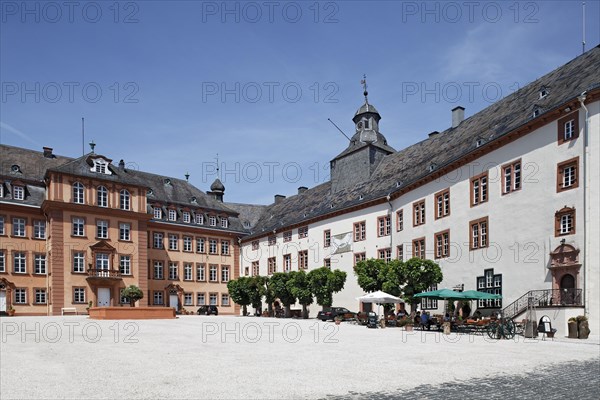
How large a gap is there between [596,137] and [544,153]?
2.95m

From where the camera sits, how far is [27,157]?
169ft

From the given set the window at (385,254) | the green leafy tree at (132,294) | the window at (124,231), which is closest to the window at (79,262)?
the window at (124,231)

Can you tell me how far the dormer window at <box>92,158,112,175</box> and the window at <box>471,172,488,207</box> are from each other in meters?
32.6

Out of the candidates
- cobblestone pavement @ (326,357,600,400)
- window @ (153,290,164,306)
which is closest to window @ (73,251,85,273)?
window @ (153,290,164,306)

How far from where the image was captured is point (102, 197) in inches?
1943

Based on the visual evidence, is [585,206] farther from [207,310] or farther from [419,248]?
[207,310]

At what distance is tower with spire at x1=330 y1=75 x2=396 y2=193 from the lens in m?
50.9

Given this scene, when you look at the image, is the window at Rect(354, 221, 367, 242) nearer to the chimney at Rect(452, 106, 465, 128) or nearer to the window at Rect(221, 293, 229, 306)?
the chimney at Rect(452, 106, 465, 128)

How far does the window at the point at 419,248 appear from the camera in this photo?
126ft

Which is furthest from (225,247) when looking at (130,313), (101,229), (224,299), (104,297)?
(130,313)

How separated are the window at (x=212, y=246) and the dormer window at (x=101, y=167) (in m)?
14.7

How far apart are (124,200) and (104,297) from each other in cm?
898

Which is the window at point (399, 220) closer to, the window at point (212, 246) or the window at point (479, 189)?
the window at point (479, 189)

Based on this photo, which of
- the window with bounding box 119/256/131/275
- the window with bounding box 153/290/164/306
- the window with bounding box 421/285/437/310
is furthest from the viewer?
the window with bounding box 153/290/164/306
